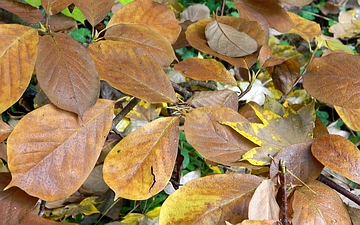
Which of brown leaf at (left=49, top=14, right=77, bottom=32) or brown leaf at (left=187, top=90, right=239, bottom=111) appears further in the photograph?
Result: brown leaf at (left=49, top=14, right=77, bottom=32)

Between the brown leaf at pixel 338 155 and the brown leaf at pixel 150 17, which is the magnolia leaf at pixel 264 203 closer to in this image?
the brown leaf at pixel 338 155

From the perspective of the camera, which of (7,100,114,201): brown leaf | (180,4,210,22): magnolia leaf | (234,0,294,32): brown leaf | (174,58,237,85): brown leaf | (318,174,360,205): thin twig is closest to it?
(7,100,114,201): brown leaf

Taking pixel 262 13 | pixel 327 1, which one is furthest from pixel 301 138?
pixel 327 1

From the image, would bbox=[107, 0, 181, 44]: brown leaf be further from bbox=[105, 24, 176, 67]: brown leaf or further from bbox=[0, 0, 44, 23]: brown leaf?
bbox=[0, 0, 44, 23]: brown leaf

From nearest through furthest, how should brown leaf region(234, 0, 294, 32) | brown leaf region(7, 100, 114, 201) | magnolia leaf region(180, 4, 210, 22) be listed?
brown leaf region(7, 100, 114, 201)
brown leaf region(234, 0, 294, 32)
magnolia leaf region(180, 4, 210, 22)

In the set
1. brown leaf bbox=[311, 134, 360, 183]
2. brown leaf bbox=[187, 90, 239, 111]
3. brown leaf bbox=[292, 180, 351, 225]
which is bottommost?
brown leaf bbox=[292, 180, 351, 225]

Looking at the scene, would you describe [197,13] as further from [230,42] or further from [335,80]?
[335,80]

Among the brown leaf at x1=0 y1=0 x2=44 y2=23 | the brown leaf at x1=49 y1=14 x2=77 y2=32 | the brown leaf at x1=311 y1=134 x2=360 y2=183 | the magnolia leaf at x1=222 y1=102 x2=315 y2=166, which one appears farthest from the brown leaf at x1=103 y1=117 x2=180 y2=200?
the brown leaf at x1=49 y1=14 x2=77 y2=32
